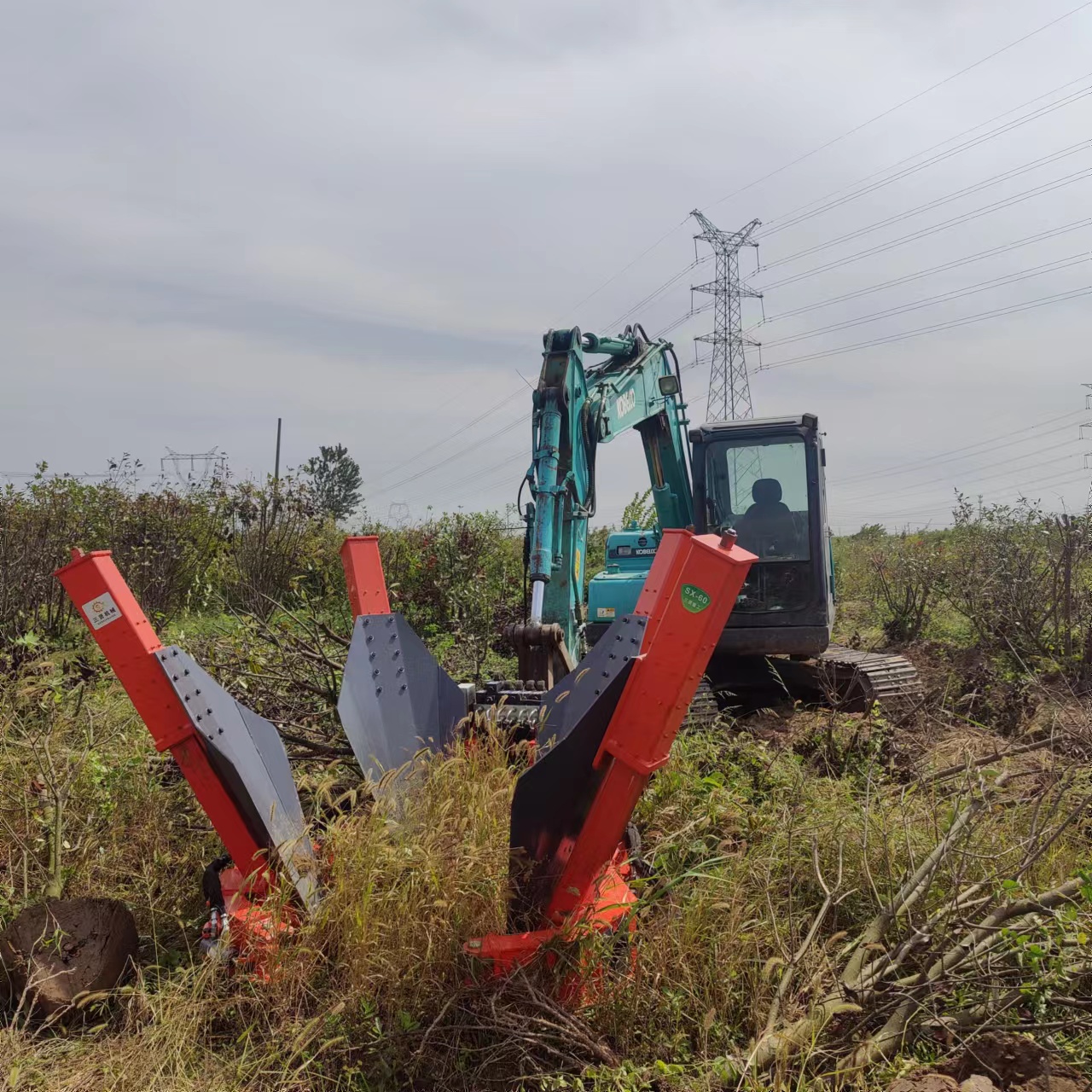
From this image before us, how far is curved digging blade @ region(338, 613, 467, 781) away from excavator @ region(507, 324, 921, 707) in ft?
6.24

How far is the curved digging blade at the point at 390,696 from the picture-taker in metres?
3.85

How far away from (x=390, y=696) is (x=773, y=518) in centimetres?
437

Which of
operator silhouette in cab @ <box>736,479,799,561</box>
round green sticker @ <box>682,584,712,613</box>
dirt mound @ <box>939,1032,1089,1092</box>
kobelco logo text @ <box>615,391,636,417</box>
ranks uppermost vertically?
kobelco logo text @ <box>615,391,636,417</box>

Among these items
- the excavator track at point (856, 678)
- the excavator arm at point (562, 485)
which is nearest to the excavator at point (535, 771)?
the excavator arm at point (562, 485)

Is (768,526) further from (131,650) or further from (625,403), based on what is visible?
(131,650)

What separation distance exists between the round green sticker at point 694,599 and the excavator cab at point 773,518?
4900mm

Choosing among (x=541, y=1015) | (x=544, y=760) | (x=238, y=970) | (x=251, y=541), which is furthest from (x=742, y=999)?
(x=251, y=541)

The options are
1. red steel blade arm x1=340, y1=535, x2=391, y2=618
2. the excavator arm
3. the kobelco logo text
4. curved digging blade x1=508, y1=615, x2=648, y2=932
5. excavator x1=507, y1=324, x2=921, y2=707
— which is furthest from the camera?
the kobelco logo text

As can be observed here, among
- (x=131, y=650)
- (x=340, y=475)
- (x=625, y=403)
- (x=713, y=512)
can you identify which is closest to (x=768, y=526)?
(x=713, y=512)

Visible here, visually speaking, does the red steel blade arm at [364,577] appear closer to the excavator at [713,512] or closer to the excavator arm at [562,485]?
the excavator arm at [562,485]

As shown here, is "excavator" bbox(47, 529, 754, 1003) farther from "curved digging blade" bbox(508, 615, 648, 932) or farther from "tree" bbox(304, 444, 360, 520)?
"tree" bbox(304, 444, 360, 520)

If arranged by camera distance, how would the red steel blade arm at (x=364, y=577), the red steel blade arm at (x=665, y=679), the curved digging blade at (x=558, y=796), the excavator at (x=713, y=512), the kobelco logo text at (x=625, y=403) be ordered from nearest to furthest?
the red steel blade arm at (x=665, y=679) → the curved digging blade at (x=558, y=796) → the red steel blade arm at (x=364, y=577) → the excavator at (x=713, y=512) → the kobelco logo text at (x=625, y=403)

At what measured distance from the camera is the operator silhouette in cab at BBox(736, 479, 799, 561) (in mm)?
7430

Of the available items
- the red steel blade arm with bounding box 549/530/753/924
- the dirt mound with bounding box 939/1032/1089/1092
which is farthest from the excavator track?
the red steel blade arm with bounding box 549/530/753/924
